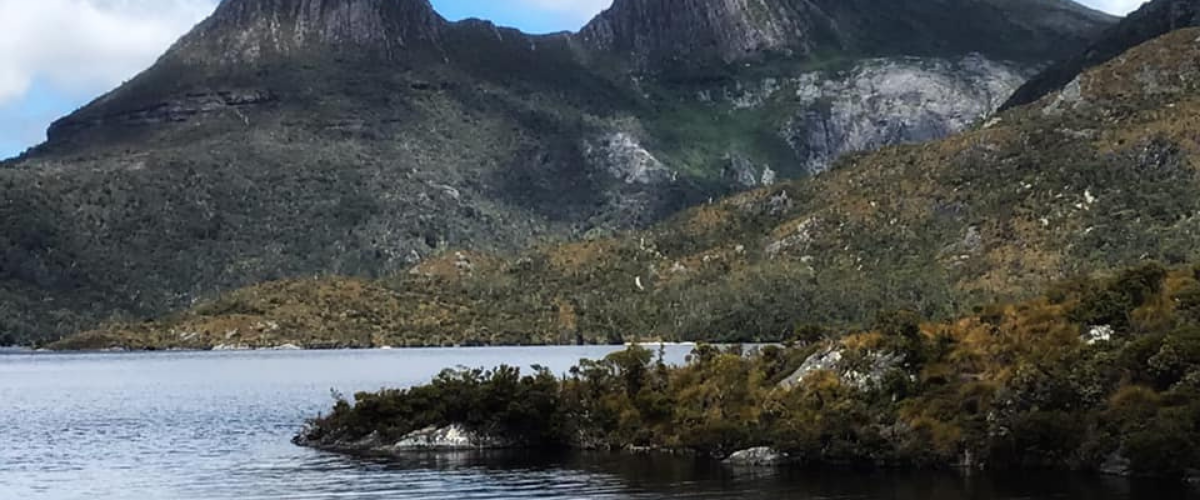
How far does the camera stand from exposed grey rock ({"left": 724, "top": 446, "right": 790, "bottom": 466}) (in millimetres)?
87625

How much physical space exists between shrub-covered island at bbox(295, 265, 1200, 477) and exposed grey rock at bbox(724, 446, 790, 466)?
0.46 feet

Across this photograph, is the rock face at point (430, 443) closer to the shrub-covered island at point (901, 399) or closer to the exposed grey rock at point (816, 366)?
the shrub-covered island at point (901, 399)

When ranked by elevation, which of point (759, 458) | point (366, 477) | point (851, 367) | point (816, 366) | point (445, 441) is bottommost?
point (366, 477)

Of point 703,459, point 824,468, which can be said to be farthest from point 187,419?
point 824,468

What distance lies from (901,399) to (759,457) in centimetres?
940

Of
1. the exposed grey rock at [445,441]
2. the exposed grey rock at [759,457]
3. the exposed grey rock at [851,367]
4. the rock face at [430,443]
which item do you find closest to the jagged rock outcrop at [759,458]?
the exposed grey rock at [759,457]

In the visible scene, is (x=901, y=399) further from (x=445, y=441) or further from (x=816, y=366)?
(x=445, y=441)

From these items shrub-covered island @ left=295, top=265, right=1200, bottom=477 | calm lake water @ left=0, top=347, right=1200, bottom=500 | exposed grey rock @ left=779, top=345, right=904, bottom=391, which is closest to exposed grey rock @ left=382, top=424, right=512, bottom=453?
shrub-covered island @ left=295, top=265, right=1200, bottom=477

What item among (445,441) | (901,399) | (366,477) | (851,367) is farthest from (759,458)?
(445,441)

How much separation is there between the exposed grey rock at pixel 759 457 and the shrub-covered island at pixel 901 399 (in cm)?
14

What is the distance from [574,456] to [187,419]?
5615 centimetres

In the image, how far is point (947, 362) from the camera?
90688 millimetres

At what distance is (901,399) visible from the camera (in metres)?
87.9

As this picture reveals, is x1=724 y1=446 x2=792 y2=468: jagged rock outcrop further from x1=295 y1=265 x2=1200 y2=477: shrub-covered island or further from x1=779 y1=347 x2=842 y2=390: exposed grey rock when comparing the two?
x1=779 y1=347 x2=842 y2=390: exposed grey rock
